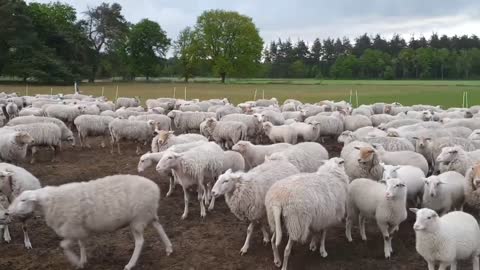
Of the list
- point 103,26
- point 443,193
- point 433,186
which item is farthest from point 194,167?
point 103,26

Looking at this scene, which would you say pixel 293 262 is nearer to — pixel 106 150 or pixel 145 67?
pixel 106 150

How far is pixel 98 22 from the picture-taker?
7631cm

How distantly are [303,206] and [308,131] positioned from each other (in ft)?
28.5

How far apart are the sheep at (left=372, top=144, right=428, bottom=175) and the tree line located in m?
52.7

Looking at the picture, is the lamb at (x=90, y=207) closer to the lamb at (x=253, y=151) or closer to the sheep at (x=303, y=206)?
the sheep at (x=303, y=206)

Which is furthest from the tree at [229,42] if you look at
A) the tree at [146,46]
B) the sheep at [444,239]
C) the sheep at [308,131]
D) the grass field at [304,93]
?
the sheep at [444,239]

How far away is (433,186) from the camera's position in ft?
25.1

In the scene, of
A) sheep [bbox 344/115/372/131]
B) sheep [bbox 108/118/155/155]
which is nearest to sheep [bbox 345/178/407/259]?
sheep [bbox 108/118/155/155]

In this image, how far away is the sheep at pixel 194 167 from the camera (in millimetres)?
9039

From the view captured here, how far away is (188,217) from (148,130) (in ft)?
21.5

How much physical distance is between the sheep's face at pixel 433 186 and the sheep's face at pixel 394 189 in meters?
0.80

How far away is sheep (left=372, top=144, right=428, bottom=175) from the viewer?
31.2 feet

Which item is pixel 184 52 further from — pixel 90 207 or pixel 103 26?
pixel 90 207

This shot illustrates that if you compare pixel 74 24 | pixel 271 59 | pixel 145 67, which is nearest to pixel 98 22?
pixel 74 24
